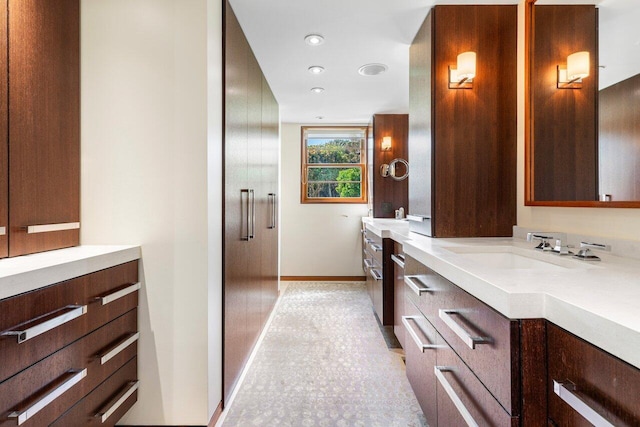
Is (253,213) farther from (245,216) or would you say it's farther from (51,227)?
(51,227)

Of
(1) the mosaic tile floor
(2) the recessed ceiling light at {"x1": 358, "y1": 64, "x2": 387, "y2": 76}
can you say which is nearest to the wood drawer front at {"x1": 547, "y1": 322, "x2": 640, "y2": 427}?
(1) the mosaic tile floor

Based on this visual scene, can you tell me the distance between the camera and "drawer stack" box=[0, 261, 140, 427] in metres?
0.93

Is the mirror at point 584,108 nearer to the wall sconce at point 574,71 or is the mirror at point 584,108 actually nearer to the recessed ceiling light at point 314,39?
the wall sconce at point 574,71

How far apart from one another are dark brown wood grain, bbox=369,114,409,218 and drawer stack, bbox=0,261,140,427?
11.2 feet

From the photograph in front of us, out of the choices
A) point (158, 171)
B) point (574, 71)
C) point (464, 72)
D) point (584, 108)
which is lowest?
point (158, 171)

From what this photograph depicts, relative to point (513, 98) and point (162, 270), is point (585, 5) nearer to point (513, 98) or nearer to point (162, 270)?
point (513, 98)

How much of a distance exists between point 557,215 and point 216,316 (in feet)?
6.14

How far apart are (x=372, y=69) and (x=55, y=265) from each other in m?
2.71

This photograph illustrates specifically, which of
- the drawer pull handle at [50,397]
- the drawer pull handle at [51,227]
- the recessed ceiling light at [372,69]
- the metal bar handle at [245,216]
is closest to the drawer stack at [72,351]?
the drawer pull handle at [50,397]

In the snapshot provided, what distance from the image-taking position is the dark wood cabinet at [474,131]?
6.68 ft

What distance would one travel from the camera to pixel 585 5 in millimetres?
1453

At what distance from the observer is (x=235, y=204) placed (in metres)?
1.99

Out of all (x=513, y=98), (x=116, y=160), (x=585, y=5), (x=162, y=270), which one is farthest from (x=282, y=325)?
(x=585, y=5)

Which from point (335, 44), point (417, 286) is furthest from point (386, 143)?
point (417, 286)
